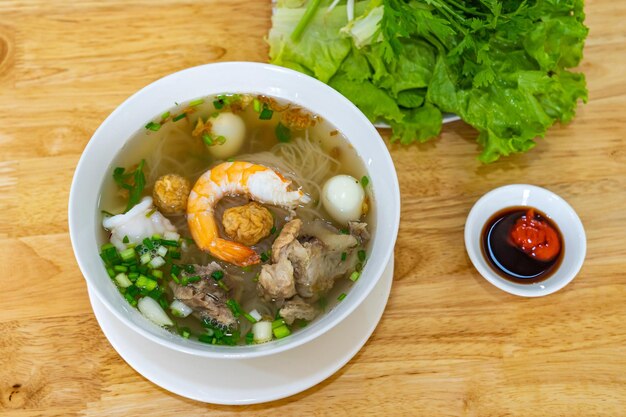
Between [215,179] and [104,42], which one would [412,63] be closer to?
[215,179]

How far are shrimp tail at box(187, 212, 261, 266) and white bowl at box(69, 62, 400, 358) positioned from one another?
27 centimetres

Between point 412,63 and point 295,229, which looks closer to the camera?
point 295,229

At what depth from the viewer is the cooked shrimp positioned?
5.68ft

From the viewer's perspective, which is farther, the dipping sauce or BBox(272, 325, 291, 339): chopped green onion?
the dipping sauce

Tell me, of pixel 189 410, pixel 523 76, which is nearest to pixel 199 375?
pixel 189 410

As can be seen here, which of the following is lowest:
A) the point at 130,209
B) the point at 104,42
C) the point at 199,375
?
the point at 199,375

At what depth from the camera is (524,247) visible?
6.15 ft

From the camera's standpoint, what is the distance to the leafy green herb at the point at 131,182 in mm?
1786

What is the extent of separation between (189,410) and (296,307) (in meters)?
0.45

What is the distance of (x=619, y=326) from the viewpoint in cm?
185

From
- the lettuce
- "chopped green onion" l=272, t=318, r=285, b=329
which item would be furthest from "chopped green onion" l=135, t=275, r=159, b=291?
the lettuce

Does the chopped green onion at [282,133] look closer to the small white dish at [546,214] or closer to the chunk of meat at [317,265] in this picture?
the chunk of meat at [317,265]

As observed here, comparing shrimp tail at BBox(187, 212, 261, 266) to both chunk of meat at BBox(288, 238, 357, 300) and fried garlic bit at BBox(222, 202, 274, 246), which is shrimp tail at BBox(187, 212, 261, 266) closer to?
fried garlic bit at BBox(222, 202, 274, 246)

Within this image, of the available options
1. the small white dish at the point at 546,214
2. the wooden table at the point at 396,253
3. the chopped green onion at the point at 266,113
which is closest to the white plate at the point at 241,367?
the wooden table at the point at 396,253
